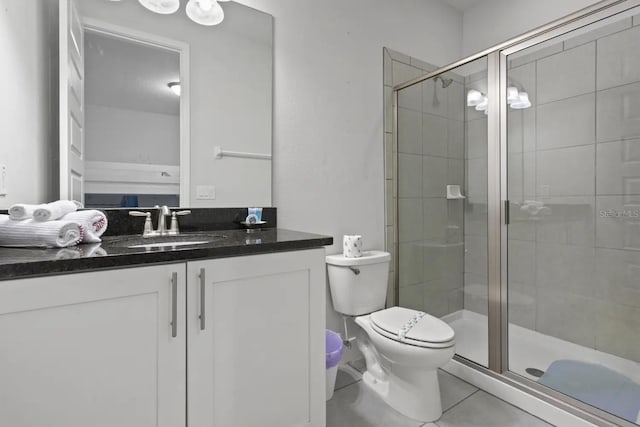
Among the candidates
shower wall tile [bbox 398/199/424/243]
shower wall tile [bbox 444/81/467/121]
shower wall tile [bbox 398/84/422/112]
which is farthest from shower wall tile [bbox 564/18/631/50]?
shower wall tile [bbox 398/199/424/243]

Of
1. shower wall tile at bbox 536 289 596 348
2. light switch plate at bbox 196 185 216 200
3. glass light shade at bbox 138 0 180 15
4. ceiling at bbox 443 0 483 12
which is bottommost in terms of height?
shower wall tile at bbox 536 289 596 348

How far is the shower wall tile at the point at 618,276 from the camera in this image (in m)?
1.59

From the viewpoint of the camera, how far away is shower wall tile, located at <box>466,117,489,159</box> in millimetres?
1894

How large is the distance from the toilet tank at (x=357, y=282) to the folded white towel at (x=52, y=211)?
3.95ft

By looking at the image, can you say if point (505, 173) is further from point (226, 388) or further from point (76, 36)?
point (76, 36)

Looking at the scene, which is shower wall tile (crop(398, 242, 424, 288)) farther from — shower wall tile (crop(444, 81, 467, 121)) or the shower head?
the shower head

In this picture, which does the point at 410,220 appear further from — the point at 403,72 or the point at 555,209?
the point at 403,72

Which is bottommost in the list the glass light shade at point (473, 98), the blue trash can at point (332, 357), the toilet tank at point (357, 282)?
the blue trash can at point (332, 357)

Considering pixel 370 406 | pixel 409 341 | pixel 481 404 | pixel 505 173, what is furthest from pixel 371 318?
pixel 505 173

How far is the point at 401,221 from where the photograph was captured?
231cm

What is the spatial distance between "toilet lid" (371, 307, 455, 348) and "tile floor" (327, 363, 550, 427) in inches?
15.1

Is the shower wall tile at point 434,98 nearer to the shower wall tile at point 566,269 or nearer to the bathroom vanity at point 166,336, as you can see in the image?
the shower wall tile at point 566,269

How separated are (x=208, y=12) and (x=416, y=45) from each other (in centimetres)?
149

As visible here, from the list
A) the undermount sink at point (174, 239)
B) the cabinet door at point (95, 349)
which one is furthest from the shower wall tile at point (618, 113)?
the cabinet door at point (95, 349)
